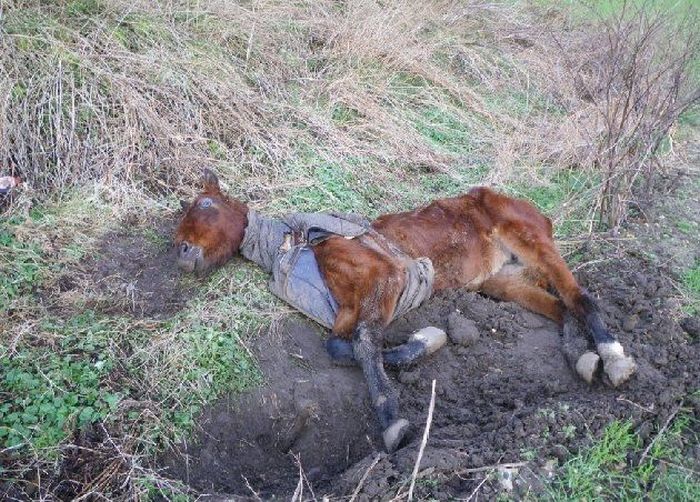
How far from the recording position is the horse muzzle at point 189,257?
14.3 ft

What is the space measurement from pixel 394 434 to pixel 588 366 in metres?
1.28

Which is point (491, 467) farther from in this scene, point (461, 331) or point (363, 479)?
point (461, 331)

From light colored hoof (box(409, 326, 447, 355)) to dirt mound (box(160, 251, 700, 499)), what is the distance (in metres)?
0.15

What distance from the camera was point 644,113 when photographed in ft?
17.5

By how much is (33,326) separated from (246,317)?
49.6 inches

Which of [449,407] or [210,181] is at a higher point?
[210,181]

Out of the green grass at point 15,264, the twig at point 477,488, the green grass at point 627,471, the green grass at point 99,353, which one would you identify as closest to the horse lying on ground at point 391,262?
the green grass at point 99,353

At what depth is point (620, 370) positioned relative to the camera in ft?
12.0

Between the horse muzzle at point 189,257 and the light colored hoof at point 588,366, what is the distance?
250cm

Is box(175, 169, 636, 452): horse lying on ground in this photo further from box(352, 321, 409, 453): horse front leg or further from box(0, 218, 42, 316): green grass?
box(0, 218, 42, 316): green grass

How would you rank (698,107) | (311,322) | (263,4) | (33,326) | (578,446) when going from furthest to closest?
(698,107) < (263,4) < (311,322) < (33,326) < (578,446)

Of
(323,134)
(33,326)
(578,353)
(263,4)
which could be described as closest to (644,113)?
(578,353)

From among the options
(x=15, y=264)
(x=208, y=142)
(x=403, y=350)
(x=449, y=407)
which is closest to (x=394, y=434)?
(x=449, y=407)

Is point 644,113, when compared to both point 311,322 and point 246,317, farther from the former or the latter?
point 246,317
